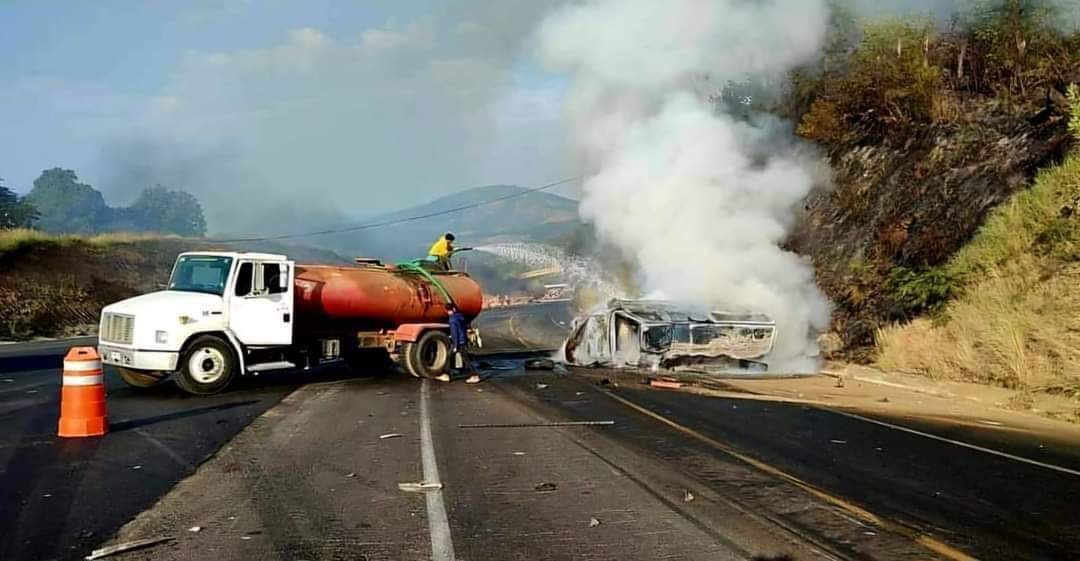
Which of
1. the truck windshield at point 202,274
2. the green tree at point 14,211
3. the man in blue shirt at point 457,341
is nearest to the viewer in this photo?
the truck windshield at point 202,274

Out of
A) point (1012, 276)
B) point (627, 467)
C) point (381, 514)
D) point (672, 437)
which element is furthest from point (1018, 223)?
point (381, 514)

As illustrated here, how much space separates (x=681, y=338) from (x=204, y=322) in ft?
30.7

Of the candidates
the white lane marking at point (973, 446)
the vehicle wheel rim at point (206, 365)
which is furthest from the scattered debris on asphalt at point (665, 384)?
the vehicle wheel rim at point (206, 365)

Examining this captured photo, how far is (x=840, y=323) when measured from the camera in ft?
78.8

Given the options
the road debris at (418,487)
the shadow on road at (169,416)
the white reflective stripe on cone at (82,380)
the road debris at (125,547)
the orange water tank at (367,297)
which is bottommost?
the road debris at (125,547)

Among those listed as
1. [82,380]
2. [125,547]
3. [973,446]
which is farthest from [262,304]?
[973,446]

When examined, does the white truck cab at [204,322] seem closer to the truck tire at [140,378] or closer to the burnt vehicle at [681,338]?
the truck tire at [140,378]

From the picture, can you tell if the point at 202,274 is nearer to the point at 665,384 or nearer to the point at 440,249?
the point at 440,249

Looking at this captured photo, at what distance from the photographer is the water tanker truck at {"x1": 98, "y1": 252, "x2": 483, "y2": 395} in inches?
618

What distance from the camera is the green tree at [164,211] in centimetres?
9711

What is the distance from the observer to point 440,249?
21.8m

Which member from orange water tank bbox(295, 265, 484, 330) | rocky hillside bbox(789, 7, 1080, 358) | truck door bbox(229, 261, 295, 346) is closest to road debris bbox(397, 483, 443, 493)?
truck door bbox(229, 261, 295, 346)

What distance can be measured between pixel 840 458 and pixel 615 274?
58.3ft

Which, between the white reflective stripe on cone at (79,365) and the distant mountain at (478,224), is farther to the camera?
the distant mountain at (478,224)
